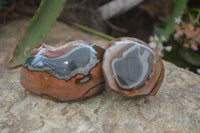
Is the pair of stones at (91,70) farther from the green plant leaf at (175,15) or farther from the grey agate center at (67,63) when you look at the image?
the green plant leaf at (175,15)

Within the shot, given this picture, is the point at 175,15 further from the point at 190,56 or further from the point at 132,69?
the point at 132,69

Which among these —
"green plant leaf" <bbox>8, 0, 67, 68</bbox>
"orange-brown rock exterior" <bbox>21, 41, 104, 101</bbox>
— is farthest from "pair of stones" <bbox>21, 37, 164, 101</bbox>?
"green plant leaf" <bbox>8, 0, 67, 68</bbox>

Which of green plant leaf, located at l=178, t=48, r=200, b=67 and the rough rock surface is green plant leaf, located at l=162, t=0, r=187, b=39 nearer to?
green plant leaf, located at l=178, t=48, r=200, b=67

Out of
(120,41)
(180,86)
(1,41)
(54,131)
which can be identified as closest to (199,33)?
(180,86)

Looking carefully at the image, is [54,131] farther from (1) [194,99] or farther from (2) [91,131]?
(1) [194,99]

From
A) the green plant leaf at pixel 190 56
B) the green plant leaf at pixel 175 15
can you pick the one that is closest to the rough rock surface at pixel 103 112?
the green plant leaf at pixel 190 56
